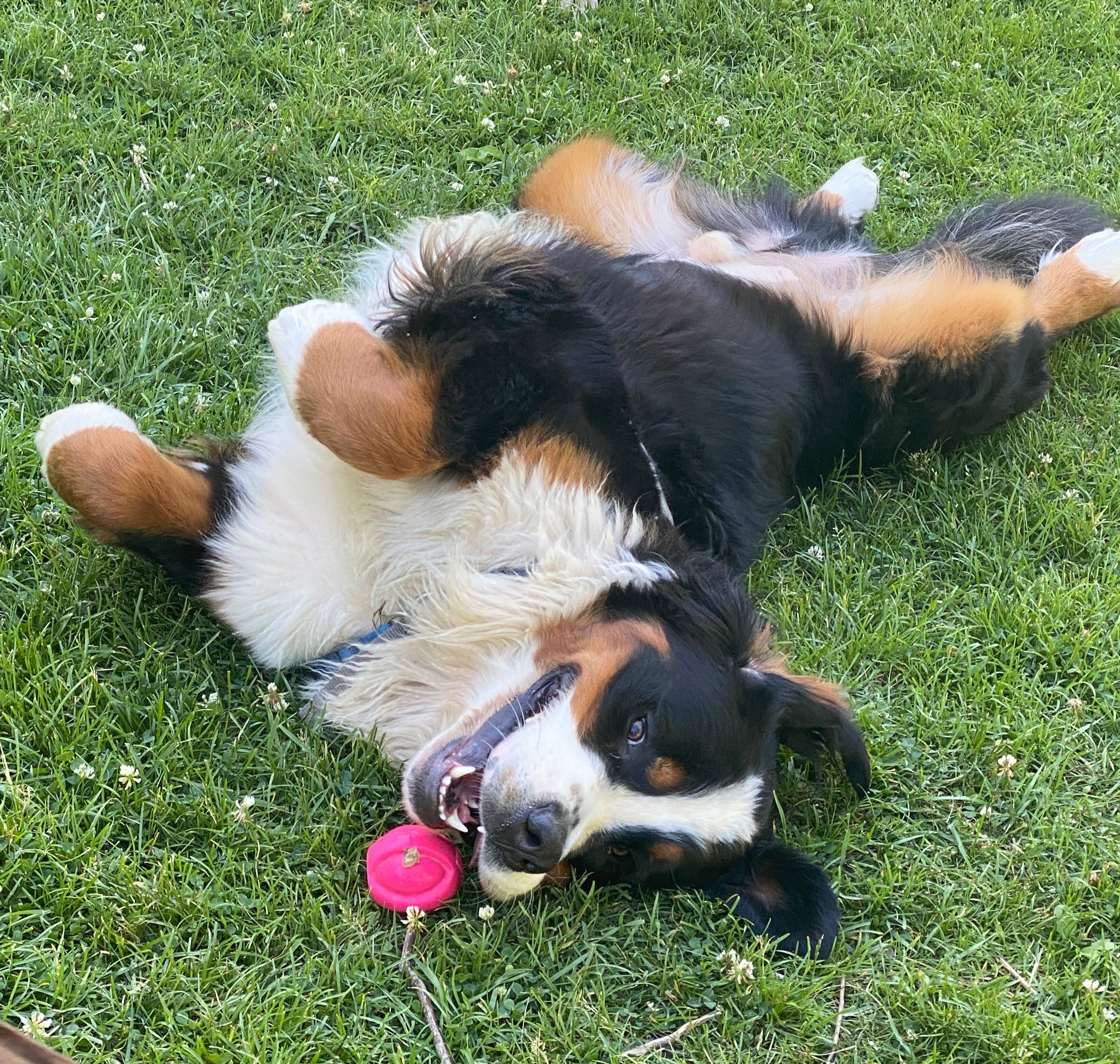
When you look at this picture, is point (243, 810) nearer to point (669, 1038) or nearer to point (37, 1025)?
point (37, 1025)

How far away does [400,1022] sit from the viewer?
2.35 meters

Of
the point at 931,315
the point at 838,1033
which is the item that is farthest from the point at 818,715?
the point at 931,315

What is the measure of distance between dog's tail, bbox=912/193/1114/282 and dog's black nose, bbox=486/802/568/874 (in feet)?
9.69

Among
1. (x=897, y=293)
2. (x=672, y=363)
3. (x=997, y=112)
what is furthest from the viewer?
(x=997, y=112)

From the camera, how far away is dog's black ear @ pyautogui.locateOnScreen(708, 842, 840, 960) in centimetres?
261

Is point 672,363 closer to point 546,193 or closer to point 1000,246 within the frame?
point 546,193

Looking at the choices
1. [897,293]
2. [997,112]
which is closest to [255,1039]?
[897,293]

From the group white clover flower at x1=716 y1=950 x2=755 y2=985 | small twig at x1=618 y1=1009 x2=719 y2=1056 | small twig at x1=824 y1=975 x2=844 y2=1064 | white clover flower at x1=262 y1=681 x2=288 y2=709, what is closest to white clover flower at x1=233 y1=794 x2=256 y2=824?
white clover flower at x1=262 y1=681 x2=288 y2=709

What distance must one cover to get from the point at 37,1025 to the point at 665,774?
1.35 metres

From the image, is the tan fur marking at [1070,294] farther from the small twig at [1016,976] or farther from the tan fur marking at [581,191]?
the small twig at [1016,976]

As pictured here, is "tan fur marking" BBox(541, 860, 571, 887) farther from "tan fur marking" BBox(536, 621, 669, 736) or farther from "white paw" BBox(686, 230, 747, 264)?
"white paw" BBox(686, 230, 747, 264)

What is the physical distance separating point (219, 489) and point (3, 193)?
1612 mm

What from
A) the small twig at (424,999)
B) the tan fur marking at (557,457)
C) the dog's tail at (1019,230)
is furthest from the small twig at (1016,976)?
the dog's tail at (1019,230)

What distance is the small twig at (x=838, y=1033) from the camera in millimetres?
2463
